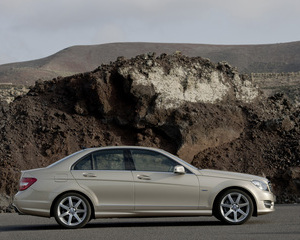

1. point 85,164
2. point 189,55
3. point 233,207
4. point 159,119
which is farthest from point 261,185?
point 189,55

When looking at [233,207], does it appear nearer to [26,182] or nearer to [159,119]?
[26,182]

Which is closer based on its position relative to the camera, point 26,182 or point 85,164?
point 26,182

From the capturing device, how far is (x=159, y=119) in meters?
24.9

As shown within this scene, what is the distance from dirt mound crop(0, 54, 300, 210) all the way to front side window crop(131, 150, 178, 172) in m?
11.1

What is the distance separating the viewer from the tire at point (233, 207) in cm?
1227

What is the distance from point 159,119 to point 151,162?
12633mm

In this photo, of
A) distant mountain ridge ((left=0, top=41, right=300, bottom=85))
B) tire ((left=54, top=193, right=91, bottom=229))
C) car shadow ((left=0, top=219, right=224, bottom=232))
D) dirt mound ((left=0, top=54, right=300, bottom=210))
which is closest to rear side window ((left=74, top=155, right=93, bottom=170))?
tire ((left=54, top=193, right=91, bottom=229))

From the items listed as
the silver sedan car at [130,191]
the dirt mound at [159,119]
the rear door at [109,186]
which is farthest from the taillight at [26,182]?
the dirt mound at [159,119]

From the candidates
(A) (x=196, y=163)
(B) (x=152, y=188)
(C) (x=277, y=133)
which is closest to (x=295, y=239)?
(B) (x=152, y=188)

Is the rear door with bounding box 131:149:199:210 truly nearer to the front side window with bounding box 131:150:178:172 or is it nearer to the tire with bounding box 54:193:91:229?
the front side window with bounding box 131:150:178:172

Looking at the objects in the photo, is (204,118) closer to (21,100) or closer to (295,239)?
(21,100)

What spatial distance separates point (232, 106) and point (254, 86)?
238 cm

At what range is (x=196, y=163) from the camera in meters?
24.2

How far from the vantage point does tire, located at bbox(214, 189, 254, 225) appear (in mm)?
A: 12266
